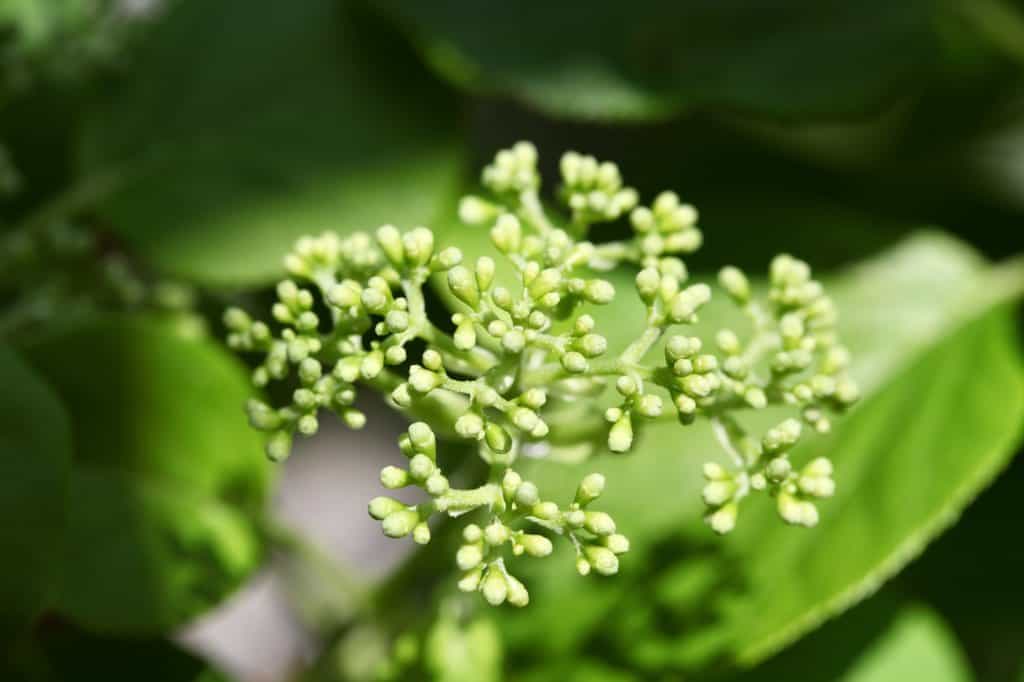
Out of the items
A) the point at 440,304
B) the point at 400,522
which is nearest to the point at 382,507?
the point at 400,522

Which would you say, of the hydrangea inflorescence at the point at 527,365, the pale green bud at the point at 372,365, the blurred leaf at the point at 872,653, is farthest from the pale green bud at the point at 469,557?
the blurred leaf at the point at 872,653

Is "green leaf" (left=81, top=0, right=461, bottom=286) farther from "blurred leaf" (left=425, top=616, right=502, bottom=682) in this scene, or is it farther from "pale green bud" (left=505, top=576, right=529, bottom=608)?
"pale green bud" (left=505, top=576, right=529, bottom=608)

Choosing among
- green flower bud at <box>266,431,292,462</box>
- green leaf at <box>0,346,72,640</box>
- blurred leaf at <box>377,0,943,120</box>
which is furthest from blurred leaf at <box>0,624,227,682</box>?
blurred leaf at <box>377,0,943,120</box>

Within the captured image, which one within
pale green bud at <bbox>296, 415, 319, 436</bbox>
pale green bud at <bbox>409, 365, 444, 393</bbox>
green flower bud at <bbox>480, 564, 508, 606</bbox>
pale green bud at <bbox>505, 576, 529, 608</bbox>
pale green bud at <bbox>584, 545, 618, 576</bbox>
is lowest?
pale green bud at <bbox>505, 576, 529, 608</bbox>

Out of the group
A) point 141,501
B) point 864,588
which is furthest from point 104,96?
point 864,588

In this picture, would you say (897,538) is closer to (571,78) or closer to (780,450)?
(780,450)

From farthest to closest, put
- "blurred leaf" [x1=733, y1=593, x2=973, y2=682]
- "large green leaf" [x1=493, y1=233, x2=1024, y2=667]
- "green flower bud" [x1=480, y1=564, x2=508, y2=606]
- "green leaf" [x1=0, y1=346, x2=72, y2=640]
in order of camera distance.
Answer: "blurred leaf" [x1=733, y1=593, x2=973, y2=682], "large green leaf" [x1=493, y1=233, x2=1024, y2=667], "green leaf" [x1=0, y1=346, x2=72, y2=640], "green flower bud" [x1=480, y1=564, x2=508, y2=606]

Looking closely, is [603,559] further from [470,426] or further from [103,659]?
[103,659]

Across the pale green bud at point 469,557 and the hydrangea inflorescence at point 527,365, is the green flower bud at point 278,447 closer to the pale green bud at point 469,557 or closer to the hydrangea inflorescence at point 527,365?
the hydrangea inflorescence at point 527,365
